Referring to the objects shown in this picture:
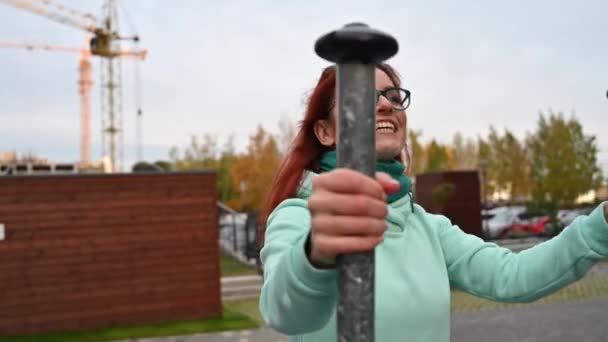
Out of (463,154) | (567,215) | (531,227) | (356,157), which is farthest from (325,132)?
(463,154)

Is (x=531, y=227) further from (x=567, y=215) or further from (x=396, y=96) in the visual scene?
(x=396, y=96)

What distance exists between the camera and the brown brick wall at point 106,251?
9.96m

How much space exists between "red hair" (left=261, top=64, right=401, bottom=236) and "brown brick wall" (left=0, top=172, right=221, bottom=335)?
8965 millimetres

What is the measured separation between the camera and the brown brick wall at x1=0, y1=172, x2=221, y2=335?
9.96 meters

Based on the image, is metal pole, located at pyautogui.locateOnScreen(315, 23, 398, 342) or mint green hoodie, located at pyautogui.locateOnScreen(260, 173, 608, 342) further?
mint green hoodie, located at pyautogui.locateOnScreen(260, 173, 608, 342)

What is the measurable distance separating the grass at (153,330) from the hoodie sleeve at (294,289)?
354 inches

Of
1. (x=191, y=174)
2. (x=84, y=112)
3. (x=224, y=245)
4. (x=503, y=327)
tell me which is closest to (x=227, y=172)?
(x=224, y=245)

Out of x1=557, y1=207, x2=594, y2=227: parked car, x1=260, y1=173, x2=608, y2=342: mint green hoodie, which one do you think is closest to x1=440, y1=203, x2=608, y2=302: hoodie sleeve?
x1=260, y1=173, x2=608, y2=342: mint green hoodie

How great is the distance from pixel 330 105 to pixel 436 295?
2.27 feet

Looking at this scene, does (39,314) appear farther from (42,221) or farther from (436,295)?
(436,295)

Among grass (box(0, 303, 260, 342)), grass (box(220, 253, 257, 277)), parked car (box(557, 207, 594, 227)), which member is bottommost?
grass (box(220, 253, 257, 277))

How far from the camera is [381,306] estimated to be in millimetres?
1660

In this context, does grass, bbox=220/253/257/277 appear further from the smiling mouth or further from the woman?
the smiling mouth

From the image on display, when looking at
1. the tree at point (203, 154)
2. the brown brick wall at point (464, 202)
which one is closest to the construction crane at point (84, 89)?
the tree at point (203, 154)
